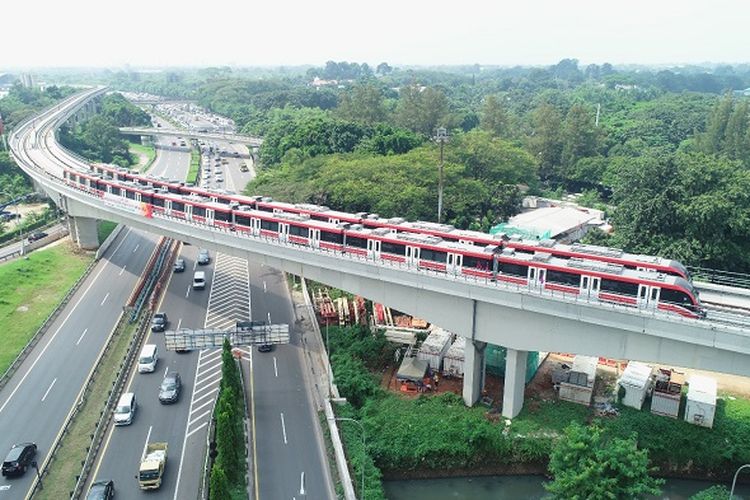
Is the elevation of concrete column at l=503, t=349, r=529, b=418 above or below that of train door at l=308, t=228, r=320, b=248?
below

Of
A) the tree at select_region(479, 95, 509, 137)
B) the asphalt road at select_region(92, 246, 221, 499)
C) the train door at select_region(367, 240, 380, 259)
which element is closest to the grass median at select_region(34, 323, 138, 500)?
the asphalt road at select_region(92, 246, 221, 499)

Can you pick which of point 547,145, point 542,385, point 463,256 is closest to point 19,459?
point 463,256

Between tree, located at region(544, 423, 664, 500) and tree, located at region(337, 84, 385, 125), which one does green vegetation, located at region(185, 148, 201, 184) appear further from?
tree, located at region(544, 423, 664, 500)

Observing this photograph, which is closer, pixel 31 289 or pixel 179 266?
pixel 31 289

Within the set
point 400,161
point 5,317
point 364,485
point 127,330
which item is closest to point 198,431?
point 364,485

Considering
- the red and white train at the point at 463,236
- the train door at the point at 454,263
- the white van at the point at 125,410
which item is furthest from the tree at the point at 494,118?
the white van at the point at 125,410

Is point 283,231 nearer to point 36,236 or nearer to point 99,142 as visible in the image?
point 36,236
